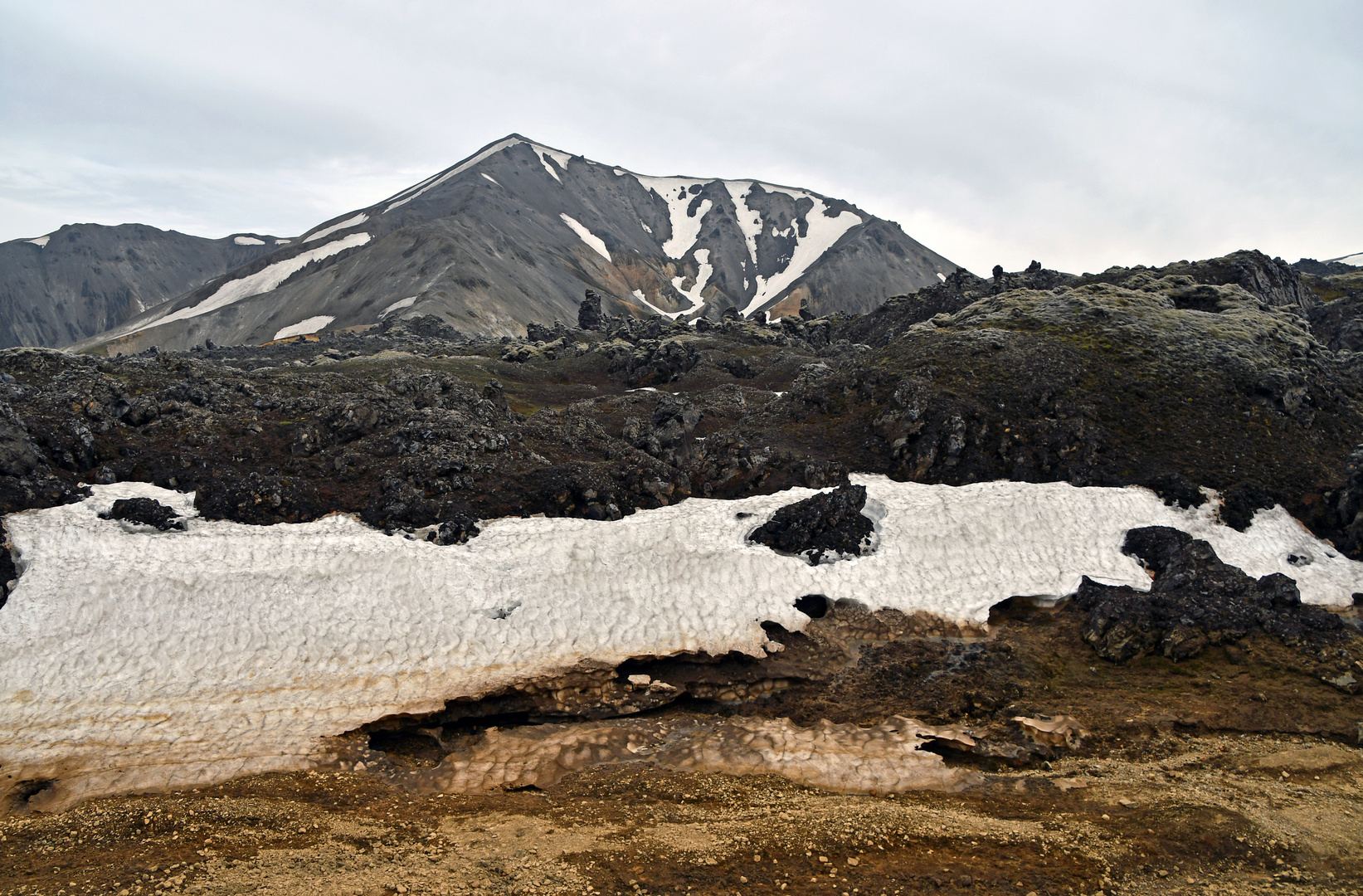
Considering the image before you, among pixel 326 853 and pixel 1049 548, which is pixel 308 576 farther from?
pixel 1049 548

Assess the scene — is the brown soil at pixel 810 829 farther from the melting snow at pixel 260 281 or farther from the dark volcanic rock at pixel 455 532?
the melting snow at pixel 260 281

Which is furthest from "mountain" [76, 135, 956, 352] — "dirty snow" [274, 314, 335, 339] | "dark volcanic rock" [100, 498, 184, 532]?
"dark volcanic rock" [100, 498, 184, 532]

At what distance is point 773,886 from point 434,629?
12210mm

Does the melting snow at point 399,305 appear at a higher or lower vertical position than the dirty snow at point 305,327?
higher

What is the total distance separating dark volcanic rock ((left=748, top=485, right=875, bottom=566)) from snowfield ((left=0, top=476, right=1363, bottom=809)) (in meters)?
0.75

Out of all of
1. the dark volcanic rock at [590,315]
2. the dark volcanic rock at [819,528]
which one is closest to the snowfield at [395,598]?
the dark volcanic rock at [819,528]

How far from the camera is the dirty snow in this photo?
390 ft

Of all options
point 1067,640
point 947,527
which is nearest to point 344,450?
point 947,527

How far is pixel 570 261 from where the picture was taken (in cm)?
17675

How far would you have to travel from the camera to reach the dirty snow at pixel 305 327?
390 feet

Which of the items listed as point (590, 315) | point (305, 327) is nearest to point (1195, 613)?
point (590, 315)

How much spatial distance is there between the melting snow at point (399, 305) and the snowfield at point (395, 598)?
3654 inches

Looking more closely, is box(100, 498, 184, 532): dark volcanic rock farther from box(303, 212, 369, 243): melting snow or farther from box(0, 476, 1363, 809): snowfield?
box(303, 212, 369, 243): melting snow

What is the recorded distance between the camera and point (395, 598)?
20.2m
